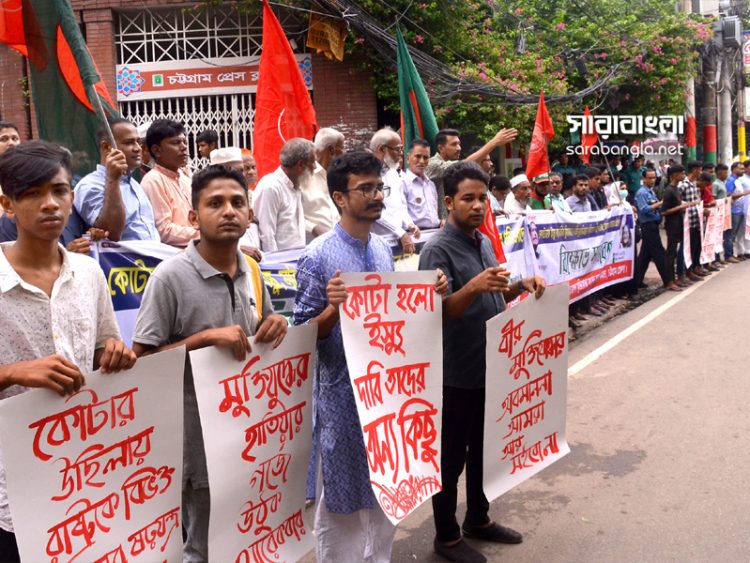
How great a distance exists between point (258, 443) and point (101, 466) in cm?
63

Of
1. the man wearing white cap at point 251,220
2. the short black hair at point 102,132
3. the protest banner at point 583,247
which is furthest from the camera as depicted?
the protest banner at point 583,247

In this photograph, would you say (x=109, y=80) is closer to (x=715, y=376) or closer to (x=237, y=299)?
(x=715, y=376)

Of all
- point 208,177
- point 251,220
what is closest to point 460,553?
point 208,177

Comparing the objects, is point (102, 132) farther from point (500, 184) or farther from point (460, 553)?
point (500, 184)

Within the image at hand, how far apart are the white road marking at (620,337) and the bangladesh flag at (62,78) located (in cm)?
449

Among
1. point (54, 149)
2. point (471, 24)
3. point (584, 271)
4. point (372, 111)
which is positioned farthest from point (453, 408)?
point (471, 24)

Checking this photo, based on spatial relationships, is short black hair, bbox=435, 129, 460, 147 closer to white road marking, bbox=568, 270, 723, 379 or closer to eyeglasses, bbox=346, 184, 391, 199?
white road marking, bbox=568, 270, 723, 379

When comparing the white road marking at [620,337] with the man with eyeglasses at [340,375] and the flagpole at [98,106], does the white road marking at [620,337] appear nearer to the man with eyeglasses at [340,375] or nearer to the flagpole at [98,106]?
the man with eyeglasses at [340,375]

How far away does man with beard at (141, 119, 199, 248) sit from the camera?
16.1 ft


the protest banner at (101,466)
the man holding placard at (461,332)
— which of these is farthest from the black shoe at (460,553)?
the protest banner at (101,466)

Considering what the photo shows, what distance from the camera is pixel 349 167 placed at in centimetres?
322

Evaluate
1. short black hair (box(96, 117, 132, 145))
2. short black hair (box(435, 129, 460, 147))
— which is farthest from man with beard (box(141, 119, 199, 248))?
short black hair (box(435, 129, 460, 147))

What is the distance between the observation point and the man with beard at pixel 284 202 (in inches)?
221

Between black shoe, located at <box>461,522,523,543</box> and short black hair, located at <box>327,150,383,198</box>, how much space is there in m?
1.89
